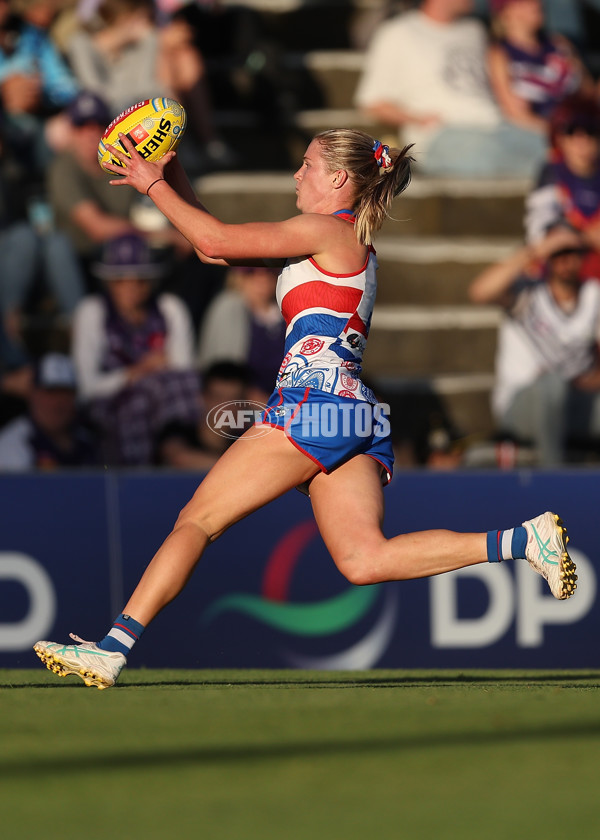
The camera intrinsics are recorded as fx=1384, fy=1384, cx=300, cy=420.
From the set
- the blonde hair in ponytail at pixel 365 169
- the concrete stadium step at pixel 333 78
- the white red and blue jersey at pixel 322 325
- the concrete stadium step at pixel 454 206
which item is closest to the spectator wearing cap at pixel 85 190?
the concrete stadium step at pixel 454 206

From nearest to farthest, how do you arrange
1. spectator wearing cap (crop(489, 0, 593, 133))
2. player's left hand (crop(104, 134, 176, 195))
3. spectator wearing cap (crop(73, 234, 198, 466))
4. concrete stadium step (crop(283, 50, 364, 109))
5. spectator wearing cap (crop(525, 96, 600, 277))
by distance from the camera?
player's left hand (crop(104, 134, 176, 195)), spectator wearing cap (crop(73, 234, 198, 466)), spectator wearing cap (crop(525, 96, 600, 277)), spectator wearing cap (crop(489, 0, 593, 133)), concrete stadium step (crop(283, 50, 364, 109))

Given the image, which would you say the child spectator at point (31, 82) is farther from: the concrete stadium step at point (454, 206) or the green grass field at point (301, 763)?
the green grass field at point (301, 763)

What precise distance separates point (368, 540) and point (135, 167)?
1520 millimetres

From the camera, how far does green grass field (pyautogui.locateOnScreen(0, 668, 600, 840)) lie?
296cm

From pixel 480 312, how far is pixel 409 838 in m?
7.96

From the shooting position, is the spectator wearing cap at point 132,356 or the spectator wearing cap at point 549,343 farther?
the spectator wearing cap at point 549,343

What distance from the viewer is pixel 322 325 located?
482 cm

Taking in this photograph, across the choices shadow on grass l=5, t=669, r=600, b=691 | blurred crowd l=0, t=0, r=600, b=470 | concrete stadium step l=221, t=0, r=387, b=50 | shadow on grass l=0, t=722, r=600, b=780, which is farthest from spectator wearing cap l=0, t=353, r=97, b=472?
concrete stadium step l=221, t=0, r=387, b=50

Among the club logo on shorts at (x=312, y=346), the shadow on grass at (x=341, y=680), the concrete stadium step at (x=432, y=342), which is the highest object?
the concrete stadium step at (x=432, y=342)

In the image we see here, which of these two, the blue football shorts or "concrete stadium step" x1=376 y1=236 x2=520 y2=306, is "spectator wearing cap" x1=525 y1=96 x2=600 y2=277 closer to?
"concrete stadium step" x1=376 y1=236 x2=520 y2=306

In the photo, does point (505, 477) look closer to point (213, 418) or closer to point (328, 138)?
point (213, 418)

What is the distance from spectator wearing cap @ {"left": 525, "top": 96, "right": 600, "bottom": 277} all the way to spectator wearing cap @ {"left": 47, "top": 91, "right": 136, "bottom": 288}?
298 cm

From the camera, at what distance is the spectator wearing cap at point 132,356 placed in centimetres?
884

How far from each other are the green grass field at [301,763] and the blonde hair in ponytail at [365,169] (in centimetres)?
169
